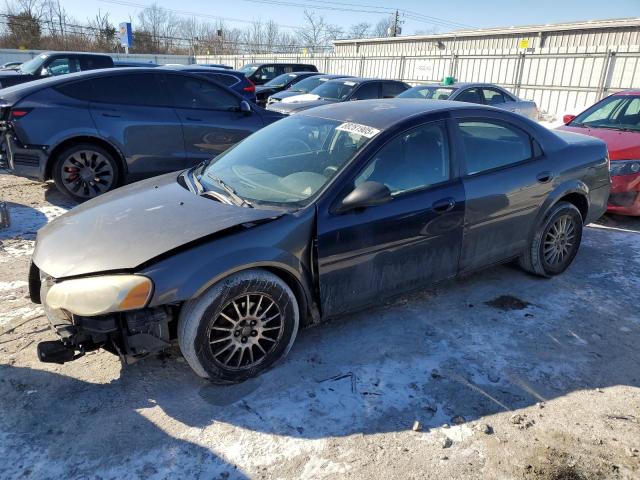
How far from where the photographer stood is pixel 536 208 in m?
4.12

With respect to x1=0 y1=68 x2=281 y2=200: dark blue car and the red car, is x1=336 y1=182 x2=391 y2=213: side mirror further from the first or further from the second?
the red car

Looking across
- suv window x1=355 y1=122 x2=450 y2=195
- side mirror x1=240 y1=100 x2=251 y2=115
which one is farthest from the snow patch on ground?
suv window x1=355 y1=122 x2=450 y2=195

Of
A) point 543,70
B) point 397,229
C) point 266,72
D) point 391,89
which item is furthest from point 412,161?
point 543,70

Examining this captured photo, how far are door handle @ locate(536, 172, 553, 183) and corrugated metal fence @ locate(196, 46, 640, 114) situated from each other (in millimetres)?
14039

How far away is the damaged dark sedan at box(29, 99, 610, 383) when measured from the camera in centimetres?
262

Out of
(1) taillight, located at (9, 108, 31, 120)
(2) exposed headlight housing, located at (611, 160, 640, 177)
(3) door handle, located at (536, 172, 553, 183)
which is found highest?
(1) taillight, located at (9, 108, 31, 120)

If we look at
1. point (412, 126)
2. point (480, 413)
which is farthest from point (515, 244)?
point (480, 413)

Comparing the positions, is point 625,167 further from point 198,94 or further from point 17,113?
point 17,113

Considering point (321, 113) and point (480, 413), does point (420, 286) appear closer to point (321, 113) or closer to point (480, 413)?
point (480, 413)

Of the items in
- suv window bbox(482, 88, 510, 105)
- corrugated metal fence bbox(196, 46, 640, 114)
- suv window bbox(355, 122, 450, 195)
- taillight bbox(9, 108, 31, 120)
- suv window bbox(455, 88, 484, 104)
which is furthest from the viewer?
corrugated metal fence bbox(196, 46, 640, 114)

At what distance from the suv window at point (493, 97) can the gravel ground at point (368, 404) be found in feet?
26.7

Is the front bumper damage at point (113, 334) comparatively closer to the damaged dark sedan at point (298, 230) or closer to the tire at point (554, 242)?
the damaged dark sedan at point (298, 230)

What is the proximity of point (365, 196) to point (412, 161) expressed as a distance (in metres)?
0.66

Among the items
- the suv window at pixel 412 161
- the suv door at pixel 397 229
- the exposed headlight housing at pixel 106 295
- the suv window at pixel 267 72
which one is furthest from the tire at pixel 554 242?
the suv window at pixel 267 72
